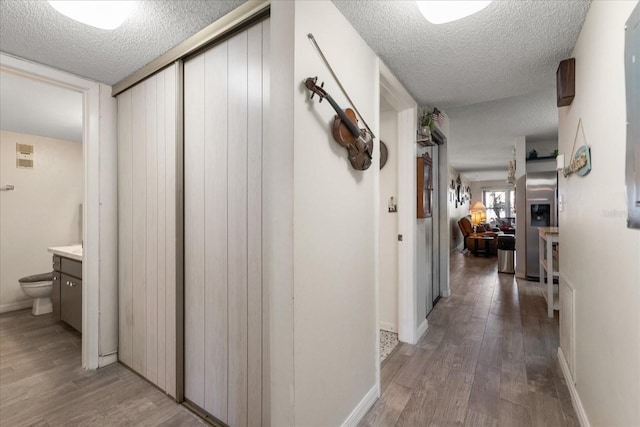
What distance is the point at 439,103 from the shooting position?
294cm

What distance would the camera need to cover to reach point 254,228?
1.50m

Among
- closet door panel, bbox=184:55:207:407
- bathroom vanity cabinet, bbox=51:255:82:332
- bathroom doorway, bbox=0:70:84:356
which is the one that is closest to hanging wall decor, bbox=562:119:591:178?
closet door panel, bbox=184:55:207:407

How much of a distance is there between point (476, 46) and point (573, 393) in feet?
7.31

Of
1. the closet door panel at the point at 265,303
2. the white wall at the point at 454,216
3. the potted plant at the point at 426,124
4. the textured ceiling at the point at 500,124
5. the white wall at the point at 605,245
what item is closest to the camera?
the white wall at the point at 605,245

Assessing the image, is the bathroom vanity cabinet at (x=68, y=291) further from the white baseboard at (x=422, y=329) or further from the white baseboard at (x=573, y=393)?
the white baseboard at (x=573, y=393)

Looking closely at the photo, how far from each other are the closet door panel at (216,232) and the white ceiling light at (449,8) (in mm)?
1032

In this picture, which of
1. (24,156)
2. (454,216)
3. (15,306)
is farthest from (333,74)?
(454,216)

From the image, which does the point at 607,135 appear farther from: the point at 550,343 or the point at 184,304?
the point at 184,304

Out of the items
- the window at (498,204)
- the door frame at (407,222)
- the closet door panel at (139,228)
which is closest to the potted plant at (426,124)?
the door frame at (407,222)

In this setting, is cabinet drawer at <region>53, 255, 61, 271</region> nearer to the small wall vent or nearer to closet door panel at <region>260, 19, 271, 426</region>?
the small wall vent

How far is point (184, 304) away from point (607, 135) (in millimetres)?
2349

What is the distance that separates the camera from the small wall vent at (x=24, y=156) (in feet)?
11.9

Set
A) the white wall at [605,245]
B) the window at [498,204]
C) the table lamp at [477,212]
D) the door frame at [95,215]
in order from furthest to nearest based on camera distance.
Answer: the window at [498,204]
the table lamp at [477,212]
the door frame at [95,215]
the white wall at [605,245]

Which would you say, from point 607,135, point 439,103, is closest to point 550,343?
point 607,135
